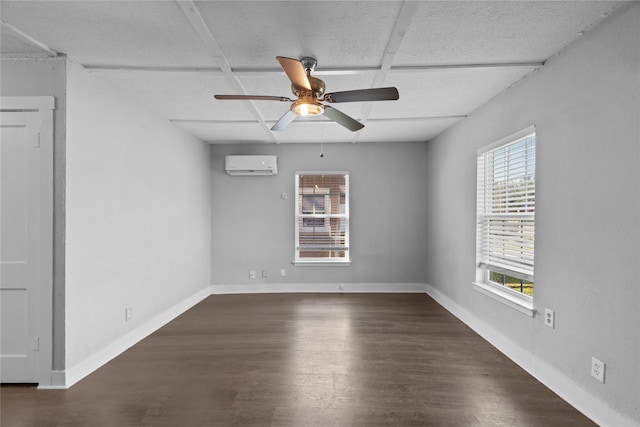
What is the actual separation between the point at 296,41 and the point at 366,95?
1.98 ft

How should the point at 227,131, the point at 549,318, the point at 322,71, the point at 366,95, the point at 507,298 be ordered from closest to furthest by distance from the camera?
the point at 366,95 → the point at 549,318 → the point at 322,71 → the point at 507,298 → the point at 227,131

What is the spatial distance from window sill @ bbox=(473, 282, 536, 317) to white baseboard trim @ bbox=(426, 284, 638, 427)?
33 centimetres

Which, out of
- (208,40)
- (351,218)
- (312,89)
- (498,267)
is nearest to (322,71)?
(312,89)

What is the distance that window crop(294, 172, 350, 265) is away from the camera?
532cm

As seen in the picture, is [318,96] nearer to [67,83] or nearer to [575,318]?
[67,83]

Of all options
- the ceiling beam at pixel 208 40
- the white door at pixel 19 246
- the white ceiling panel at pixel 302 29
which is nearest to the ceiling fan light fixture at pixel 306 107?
the white ceiling panel at pixel 302 29

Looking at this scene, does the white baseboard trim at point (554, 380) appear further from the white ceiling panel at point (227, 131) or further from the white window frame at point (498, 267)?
the white ceiling panel at point (227, 131)

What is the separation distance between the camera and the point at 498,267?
3193 millimetres

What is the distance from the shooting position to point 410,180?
5258mm

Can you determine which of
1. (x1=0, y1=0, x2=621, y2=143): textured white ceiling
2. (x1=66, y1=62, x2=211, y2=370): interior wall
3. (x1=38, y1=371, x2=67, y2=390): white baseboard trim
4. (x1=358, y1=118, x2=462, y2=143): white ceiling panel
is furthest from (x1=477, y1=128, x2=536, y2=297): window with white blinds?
(x1=38, y1=371, x2=67, y2=390): white baseboard trim

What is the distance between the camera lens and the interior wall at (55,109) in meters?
2.36

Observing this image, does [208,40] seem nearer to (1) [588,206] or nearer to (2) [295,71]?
(2) [295,71]

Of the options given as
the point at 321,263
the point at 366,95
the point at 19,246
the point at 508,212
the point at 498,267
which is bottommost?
the point at 321,263

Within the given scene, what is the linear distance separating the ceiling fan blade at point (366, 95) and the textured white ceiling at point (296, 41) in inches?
11.7
